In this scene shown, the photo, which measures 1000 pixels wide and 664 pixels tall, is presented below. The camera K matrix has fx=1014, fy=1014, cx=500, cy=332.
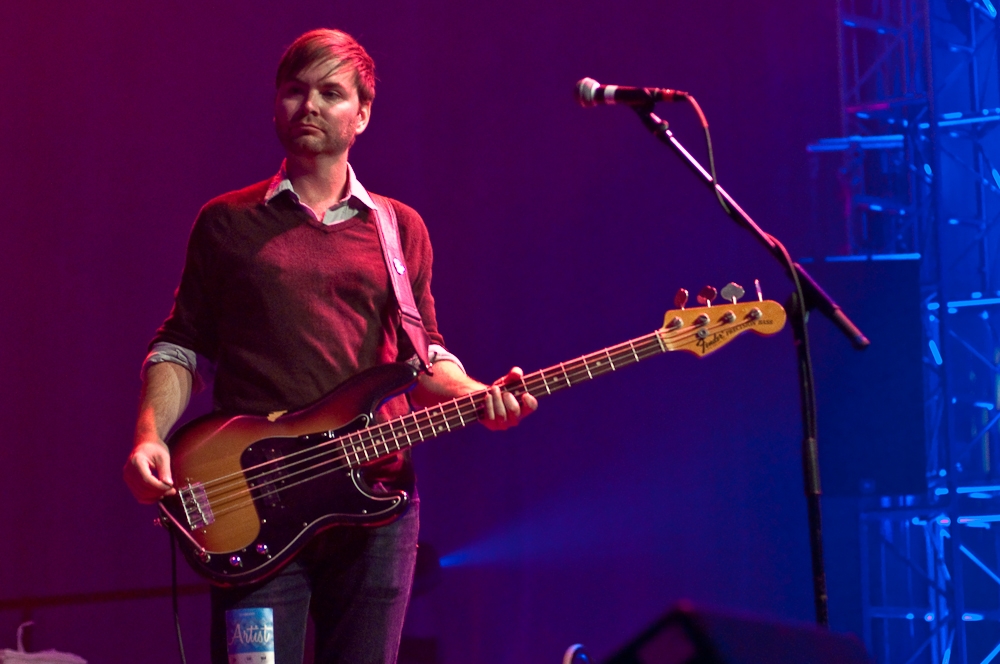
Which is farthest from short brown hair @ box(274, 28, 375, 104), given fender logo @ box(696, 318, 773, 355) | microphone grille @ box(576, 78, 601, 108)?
fender logo @ box(696, 318, 773, 355)

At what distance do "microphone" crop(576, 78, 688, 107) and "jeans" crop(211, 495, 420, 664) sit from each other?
110cm

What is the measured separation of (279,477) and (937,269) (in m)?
3.79

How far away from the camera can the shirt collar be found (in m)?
2.51

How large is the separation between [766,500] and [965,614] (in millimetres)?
1141

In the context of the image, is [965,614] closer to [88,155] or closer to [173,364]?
[173,364]

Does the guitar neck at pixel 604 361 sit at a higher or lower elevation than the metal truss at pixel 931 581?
higher

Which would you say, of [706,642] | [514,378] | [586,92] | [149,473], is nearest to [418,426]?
[514,378]

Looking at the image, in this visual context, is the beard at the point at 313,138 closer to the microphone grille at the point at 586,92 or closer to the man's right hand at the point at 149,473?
the microphone grille at the point at 586,92

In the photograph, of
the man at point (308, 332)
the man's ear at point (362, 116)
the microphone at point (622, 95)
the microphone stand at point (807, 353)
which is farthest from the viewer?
the man's ear at point (362, 116)

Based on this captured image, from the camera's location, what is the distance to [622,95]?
2.44 meters

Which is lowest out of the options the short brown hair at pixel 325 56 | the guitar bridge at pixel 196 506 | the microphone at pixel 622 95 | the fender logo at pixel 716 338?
the guitar bridge at pixel 196 506

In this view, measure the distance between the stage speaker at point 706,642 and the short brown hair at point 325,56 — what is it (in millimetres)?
1768

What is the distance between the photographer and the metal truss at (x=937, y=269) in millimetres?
4938

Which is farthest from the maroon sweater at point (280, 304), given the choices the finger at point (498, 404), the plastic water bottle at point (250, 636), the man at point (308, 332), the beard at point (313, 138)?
the plastic water bottle at point (250, 636)
